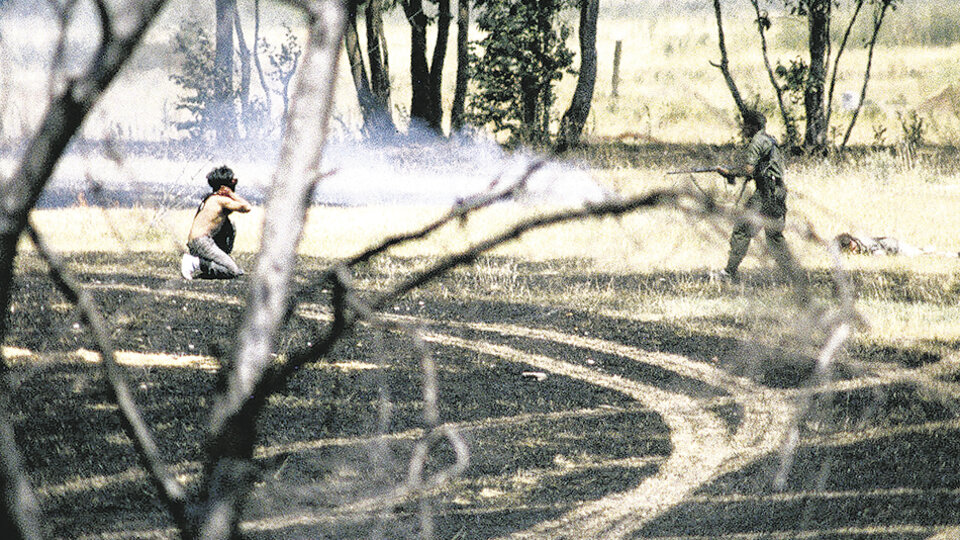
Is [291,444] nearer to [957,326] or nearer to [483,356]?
[483,356]

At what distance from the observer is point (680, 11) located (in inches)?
2579

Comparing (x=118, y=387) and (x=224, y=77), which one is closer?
(x=118, y=387)

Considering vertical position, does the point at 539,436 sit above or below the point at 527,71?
below

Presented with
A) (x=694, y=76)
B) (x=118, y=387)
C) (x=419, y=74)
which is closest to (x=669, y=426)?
(x=118, y=387)

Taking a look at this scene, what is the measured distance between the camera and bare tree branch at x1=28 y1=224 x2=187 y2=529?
159 centimetres

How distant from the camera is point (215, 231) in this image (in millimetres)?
11039

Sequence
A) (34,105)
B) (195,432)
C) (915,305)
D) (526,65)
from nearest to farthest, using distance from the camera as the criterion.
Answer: (34,105)
(195,432)
(915,305)
(526,65)

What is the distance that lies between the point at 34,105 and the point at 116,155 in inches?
16.5

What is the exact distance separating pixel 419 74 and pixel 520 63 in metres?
4.46

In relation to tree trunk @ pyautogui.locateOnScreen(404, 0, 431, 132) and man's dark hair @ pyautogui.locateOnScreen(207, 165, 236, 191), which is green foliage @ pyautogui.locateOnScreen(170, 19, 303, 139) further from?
man's dark hair @ pyautogui.locateOnScreen(207, 165, 236, 191)

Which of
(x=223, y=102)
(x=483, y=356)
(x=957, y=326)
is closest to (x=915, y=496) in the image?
(x=483, y=356)

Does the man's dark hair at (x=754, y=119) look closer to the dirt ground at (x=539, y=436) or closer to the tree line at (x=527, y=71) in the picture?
the dirt ground at (x=539, y=436)

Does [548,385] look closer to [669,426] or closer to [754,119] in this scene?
[669,426]

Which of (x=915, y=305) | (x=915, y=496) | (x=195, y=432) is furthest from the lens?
(x=915, y=305)
